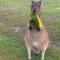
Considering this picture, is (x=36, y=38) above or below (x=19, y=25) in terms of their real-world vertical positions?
above

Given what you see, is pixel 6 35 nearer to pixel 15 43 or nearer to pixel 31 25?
pixel 15 43

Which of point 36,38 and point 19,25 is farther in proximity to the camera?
point 19,25

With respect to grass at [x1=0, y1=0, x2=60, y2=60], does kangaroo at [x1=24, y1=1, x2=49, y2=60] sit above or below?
above

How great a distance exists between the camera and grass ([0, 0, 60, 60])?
515 cm

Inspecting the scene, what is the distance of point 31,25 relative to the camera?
14.9 feet

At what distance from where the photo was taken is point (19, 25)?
263 inches

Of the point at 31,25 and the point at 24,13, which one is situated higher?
the point at 31,25

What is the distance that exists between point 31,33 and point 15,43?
1007mm

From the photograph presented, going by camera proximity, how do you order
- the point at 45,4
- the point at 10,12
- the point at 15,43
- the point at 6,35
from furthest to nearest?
1. the point at 45,4
2. the point at 10,12
3. the point at 6,35
4. the point at 15,43

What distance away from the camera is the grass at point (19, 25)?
5.15m

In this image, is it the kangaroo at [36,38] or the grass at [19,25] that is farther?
the grass at [19,25]

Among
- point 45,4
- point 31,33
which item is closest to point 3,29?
point 31,33

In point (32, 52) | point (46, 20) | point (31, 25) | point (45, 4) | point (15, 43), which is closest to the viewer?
point (31, 25)

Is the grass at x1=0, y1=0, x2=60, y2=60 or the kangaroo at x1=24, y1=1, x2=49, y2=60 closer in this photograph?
the kangaroo at x1=24, y1=1, x2=49, y2=60
